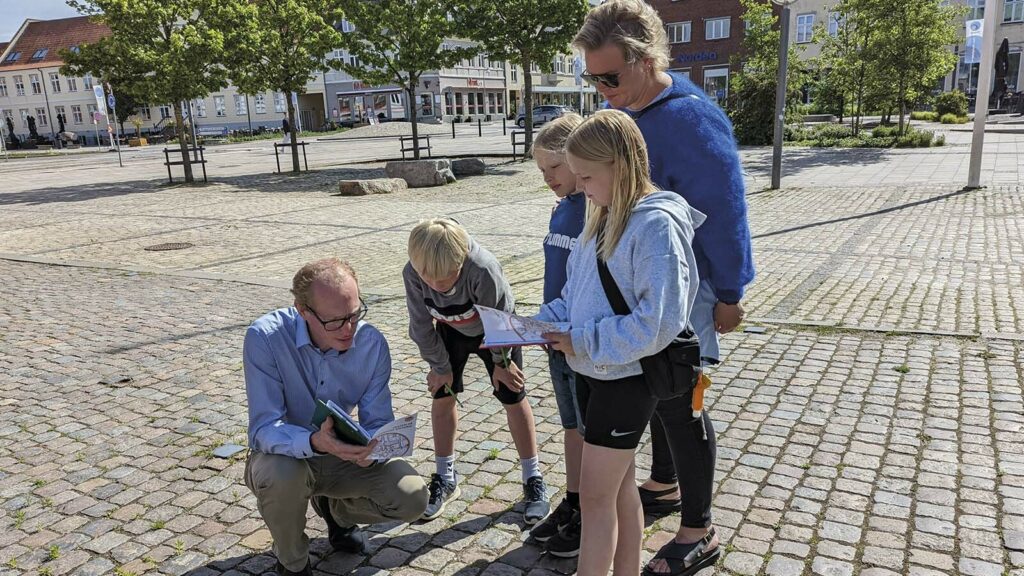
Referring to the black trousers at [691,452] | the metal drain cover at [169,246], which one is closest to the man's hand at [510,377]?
the black trousers at [691,452]

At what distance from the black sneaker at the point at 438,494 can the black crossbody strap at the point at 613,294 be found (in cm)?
156

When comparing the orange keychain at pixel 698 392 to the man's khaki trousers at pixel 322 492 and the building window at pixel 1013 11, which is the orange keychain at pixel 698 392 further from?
the building window at pixel 1013 11

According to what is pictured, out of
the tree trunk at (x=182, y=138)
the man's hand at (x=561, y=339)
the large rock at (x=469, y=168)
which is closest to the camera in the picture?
the man's hand at (x=561, y=339)

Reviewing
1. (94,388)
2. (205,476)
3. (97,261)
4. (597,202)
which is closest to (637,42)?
(597,202)

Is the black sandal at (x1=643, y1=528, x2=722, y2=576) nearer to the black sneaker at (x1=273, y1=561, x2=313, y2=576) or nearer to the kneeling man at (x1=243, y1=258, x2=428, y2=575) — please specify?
the kneeling man at (x1=243, y1=258, x2=428, y2=575)

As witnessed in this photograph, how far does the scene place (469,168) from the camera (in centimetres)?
2008

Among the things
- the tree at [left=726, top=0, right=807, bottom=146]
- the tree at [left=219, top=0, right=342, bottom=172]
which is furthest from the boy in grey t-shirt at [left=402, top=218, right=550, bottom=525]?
the tree at [left=726, top=0, right=807, bottom=146]

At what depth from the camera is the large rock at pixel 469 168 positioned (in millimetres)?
20078

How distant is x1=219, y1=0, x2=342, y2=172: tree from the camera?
1995 centimetres

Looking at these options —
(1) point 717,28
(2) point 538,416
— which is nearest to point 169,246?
(2) point 538,416

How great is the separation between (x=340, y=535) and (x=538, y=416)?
1605mm

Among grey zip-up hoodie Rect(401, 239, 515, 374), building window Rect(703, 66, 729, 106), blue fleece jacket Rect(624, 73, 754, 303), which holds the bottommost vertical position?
grey zip-up hoodie Rect(401, 239, 515, 374)

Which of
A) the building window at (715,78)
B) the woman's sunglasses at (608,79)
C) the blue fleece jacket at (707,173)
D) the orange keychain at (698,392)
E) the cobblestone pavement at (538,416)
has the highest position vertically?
the building window at (715,78)

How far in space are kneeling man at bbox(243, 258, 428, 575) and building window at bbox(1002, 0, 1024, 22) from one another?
6131 centimetres
